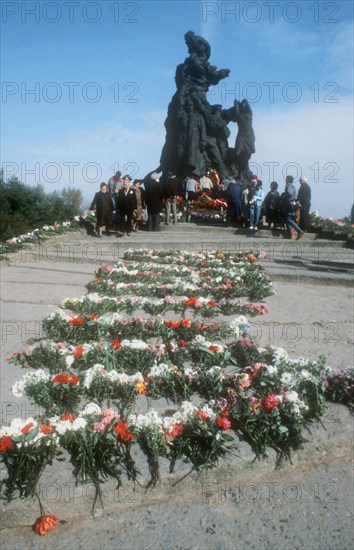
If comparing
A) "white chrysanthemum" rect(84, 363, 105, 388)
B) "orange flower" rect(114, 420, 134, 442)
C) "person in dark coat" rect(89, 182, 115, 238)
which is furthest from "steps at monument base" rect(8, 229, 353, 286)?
"orange flower" rect(114, 420, 134, 442)

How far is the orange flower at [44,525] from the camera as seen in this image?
95.6 inches

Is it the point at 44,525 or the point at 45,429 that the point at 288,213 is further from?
the point at 44,525

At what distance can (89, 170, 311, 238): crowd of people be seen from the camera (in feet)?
44.3

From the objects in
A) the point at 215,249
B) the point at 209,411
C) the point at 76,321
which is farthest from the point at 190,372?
the point at 215,249

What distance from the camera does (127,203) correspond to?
1391cm

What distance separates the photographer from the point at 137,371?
4094 millimetres

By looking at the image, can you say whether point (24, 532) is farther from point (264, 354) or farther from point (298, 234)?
point (298, 234)

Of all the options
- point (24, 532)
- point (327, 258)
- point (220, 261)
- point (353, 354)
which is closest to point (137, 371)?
point (24, 532)

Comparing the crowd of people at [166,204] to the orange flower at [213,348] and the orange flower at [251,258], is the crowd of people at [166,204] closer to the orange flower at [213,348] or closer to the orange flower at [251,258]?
the orange flower at [251,258]

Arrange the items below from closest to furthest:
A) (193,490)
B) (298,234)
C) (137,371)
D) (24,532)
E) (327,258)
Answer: (24,532)
(193,490)
(137,371)
(327,258)
(298,234)

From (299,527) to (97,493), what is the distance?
1.10m

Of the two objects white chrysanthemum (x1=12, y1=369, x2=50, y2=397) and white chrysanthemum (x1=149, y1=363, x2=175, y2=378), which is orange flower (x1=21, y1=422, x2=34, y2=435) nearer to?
white chrysanthemum (x1=12, y1=369, x2=50, y2=397)

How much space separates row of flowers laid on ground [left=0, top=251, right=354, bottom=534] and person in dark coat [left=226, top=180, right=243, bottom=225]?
37.0ft

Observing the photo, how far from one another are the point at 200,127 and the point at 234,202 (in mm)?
10549
